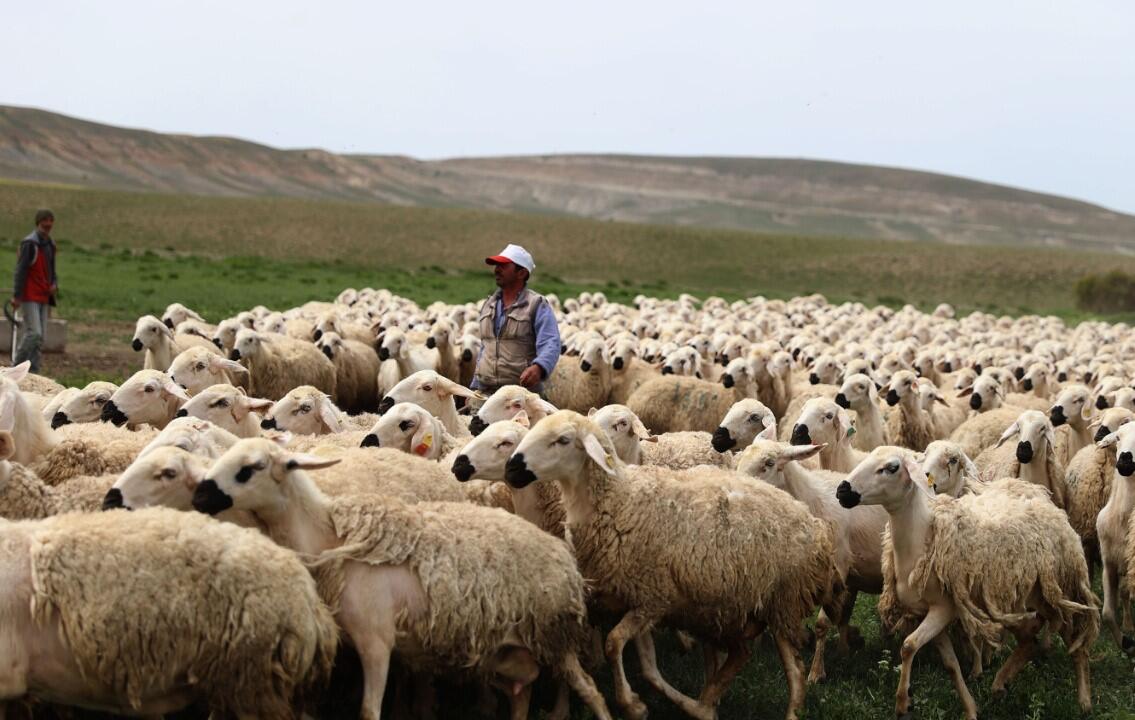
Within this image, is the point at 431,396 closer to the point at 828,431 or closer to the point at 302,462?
the point at 828,431

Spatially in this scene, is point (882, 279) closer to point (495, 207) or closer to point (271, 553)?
point (271, 553)

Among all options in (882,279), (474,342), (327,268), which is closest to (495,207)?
(882,279)

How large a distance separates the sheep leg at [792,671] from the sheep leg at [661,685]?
0.54m

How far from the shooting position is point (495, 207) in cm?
→ 18738

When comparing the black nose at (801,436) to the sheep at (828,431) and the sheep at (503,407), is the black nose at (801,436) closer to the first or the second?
the sheep at (828,431)

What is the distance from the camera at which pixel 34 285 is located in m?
15.9

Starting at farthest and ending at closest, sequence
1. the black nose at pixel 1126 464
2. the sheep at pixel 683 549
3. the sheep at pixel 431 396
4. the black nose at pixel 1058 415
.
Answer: the black nose at pixel 1058 415 → the sheep at pixel 431 396 → the black nose at pixel 1126 464 → the sheep at pixel 683 549

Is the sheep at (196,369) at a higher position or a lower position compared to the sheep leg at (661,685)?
higher


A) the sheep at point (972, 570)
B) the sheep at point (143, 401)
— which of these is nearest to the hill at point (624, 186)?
the sheep at point (143, 401)

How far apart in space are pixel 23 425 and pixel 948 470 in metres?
6.17

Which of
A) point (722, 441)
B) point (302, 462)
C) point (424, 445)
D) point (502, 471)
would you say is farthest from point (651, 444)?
point (302, 462)

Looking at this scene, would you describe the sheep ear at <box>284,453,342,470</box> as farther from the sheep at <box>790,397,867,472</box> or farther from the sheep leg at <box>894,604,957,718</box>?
the sheep at <box>790,397,867,472</box>

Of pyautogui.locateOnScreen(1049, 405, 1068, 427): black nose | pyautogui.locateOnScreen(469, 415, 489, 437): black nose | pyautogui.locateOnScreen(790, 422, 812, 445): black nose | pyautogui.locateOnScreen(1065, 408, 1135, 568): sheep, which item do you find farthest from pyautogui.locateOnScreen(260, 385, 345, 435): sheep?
Result: pyautogui.locateOnScreen(1049, 405, 1068, 427): black nose

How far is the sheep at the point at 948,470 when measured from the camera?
9.39 meters
